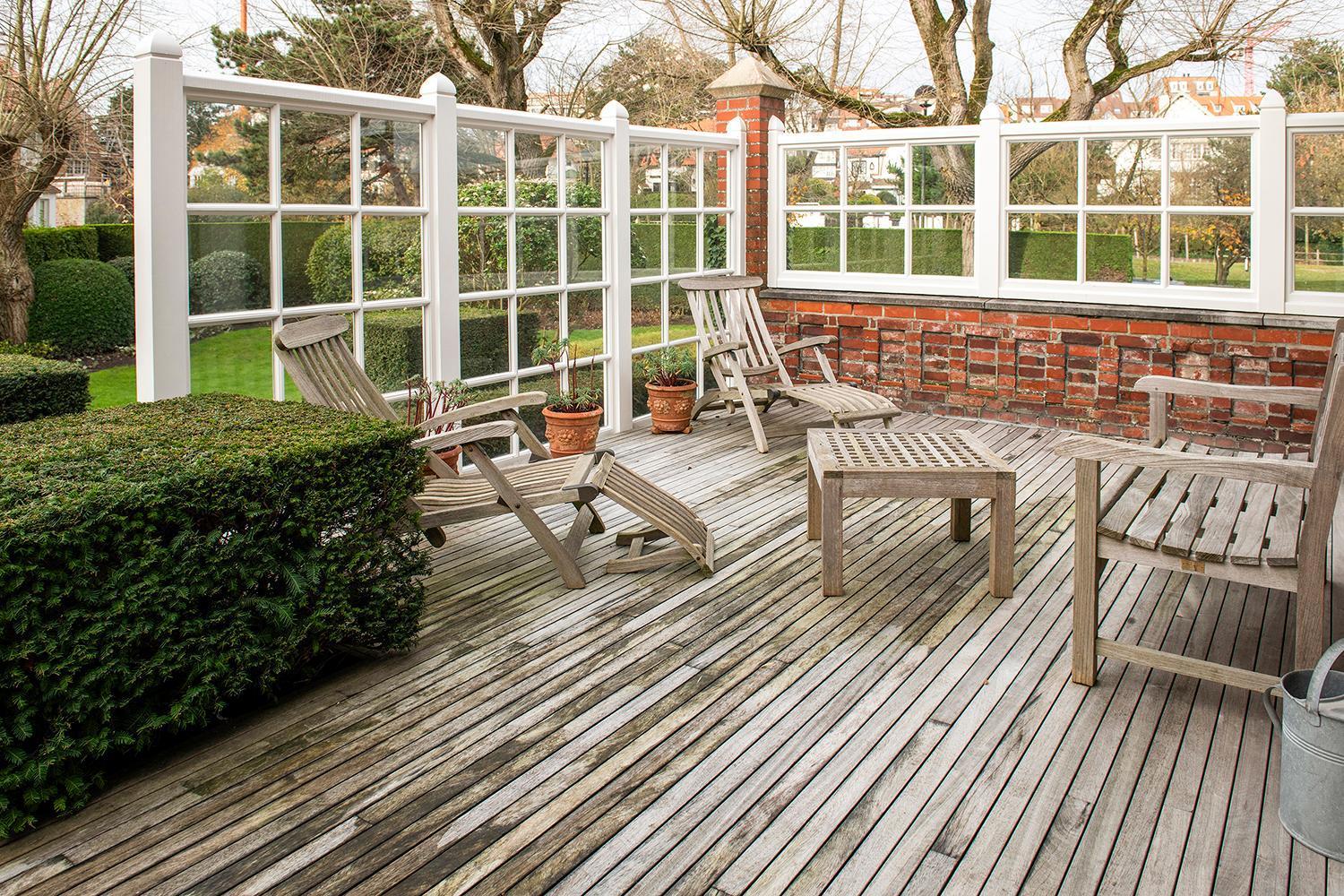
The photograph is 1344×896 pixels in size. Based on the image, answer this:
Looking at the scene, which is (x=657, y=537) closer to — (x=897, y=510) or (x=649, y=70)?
(x=897, y=510)

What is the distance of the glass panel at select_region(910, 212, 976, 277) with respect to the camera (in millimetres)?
7537

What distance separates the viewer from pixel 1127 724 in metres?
3.08

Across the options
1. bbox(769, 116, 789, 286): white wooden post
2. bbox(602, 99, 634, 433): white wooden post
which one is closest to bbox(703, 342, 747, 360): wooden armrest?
bbox(602, 99, 634, 433): white wooden post

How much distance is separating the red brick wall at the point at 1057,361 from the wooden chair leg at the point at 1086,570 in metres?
3.28

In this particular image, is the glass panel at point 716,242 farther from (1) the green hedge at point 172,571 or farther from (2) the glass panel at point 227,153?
(1) the green hedge at point 172,571

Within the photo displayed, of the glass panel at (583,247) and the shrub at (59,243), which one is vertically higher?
the shrub at (59,243)

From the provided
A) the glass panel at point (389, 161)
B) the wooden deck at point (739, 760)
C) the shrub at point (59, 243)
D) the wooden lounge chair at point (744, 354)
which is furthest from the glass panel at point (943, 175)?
the shrub at point (59, 243)

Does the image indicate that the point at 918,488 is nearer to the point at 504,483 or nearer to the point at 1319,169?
the point at 504,483

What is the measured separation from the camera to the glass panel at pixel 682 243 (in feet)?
25.0

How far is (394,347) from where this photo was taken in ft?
18.0

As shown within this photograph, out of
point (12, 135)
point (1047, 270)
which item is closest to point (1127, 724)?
point (1047, 270)

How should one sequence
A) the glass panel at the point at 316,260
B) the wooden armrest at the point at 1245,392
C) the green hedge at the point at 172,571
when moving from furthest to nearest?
the glass panel at the point at 316,260 → the wooden armrest at the point at 1245,392 → the green hedge at the point at 172,571

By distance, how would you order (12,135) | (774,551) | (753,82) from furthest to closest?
(12,135), (753,82), (774,551)

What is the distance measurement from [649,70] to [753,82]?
376 inches
